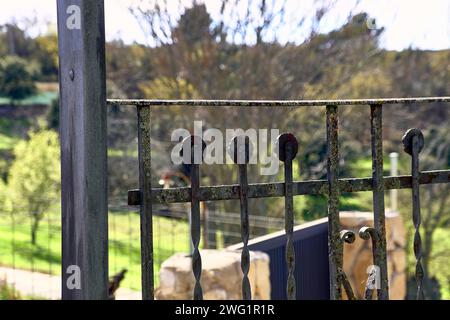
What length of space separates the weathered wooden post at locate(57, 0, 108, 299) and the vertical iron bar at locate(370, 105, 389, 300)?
72 centimetres

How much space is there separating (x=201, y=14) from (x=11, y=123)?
8.30 meters

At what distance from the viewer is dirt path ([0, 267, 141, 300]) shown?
23.7 feet

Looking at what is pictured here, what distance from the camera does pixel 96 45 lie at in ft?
4.44

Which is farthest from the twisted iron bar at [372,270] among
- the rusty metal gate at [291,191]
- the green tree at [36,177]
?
the green tree at [36,177]

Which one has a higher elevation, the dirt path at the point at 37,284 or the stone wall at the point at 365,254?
the stone wall at the point at 365,254

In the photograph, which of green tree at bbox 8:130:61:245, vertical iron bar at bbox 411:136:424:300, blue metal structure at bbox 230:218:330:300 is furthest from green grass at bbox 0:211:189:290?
vertical iron bar at bbox 411:136:424:300

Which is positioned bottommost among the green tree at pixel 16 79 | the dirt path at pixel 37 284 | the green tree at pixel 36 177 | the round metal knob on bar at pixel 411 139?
the dirt path at pixel 37 284

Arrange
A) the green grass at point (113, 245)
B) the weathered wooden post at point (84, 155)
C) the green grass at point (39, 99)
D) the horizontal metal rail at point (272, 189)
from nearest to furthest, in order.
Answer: the weathered wooden post at point (84, 155) < the horizontal metal rail at point (272, 189) < the green grass at point (113, 245) < the green grass at point (39, 99)

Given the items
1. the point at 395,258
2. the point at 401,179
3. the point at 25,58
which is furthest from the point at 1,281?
the point at 25,58

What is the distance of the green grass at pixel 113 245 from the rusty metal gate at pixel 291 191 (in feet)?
21.1

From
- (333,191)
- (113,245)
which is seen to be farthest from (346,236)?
(113,245)

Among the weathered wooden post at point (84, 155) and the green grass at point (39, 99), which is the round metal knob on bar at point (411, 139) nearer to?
the weathered wooden post at point (84, 155)

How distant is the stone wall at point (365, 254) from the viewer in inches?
240
